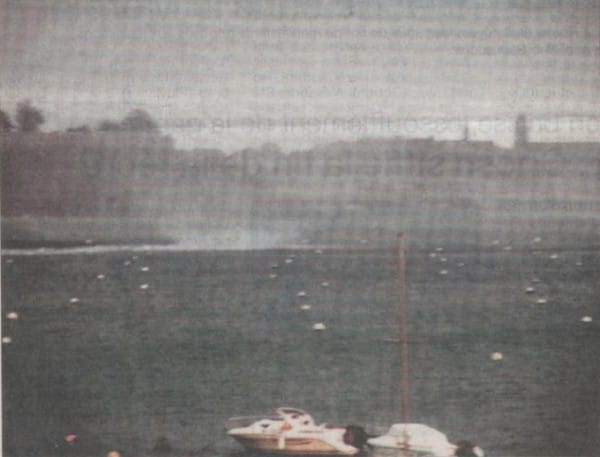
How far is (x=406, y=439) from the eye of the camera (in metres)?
1.89

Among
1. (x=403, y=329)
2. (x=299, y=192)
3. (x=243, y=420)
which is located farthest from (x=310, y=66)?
(x=243, y=420)

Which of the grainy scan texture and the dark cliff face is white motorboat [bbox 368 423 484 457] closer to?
the grainy scan texture

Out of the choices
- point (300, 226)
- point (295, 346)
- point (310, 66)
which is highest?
point (310, 66)

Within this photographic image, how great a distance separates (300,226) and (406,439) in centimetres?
60

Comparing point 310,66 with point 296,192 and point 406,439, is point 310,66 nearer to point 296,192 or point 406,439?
point 296,192

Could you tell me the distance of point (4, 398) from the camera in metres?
1.92

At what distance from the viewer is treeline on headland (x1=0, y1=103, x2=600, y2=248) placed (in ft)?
6.15

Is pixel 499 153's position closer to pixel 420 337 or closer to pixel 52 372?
pixel 420 337

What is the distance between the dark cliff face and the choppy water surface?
0.23 feet

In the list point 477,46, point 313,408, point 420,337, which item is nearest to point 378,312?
point 420,337

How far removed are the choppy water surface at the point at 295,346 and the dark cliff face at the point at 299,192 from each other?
0.07 meters

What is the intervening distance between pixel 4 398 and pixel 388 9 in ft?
4.53

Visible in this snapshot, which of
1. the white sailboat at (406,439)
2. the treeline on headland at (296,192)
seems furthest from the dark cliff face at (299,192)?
the white sailboat at (406,439)

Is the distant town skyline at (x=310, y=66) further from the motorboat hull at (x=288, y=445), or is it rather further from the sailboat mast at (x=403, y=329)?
the motorboat hull at (x=288, y=445)
